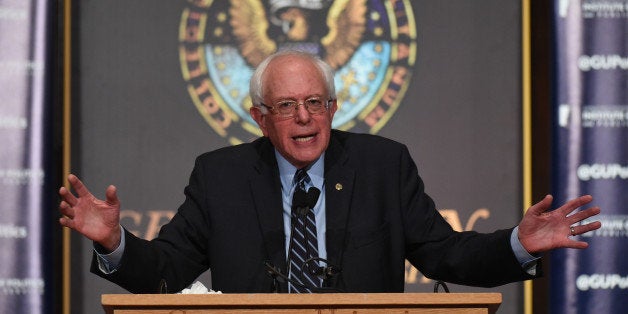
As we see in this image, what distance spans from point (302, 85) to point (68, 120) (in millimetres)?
2140

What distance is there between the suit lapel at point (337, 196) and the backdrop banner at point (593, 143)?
→ 1531 millimetres

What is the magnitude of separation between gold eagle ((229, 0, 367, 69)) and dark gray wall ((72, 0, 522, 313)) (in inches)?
11.3

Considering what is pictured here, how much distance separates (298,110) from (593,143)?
184cm

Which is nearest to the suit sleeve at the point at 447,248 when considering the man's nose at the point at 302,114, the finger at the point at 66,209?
the man's nose at the point at 302,114

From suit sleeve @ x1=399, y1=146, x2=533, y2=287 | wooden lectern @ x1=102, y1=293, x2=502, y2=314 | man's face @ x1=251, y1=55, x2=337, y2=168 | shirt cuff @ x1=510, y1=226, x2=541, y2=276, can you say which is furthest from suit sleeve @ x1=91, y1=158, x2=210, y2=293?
shirt cuff @ x1=510, y1=226, x2=541, y2=276

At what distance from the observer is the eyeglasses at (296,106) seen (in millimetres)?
2836

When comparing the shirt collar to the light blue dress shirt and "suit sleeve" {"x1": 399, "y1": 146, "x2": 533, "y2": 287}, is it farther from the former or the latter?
"suit sleeve" {"x1": 399, "y1": 146, "x2": 533, "y2": 287}

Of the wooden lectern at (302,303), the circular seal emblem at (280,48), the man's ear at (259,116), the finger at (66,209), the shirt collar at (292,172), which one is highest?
the circular seal emblem at (280,48)

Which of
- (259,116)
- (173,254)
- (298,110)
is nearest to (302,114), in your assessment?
(298,110)

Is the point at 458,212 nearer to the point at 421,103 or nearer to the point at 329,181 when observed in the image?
the point at 421,103

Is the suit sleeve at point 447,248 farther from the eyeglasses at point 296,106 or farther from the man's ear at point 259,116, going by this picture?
the man's ear at point 259,116

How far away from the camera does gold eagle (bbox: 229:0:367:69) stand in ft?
15.5

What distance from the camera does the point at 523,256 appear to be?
252cm

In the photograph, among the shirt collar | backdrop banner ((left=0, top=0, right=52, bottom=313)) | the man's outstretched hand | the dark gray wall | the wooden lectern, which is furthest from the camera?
the dark gray wall
